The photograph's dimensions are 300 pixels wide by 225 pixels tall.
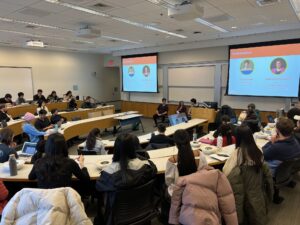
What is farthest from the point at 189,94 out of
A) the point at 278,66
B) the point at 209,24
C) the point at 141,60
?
the point at 209,24

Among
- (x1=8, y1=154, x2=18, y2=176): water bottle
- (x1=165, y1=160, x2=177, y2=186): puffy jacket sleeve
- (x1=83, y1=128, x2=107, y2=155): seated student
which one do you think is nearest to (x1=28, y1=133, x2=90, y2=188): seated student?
(x1=8, y1=154, x2=18, y2=176): water bottle

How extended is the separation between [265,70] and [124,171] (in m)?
6.57

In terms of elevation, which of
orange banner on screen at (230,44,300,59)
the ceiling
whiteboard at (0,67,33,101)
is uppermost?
the ceiling

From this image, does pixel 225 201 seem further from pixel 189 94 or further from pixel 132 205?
pixel 189 94

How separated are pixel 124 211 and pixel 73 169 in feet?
2.04

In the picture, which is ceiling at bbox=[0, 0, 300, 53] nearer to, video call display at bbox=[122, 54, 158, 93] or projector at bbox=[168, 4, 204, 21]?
projector at bbox=[168, 4, 204, 21]

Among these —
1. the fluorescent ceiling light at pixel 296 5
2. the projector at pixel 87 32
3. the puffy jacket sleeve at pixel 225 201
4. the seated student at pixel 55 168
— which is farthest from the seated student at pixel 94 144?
the fluorescent ceiling light at pixel 296 5

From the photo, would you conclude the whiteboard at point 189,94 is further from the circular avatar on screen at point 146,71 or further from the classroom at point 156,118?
the circular avatar on screen at point 146,71

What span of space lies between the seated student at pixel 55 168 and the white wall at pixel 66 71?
8.50m

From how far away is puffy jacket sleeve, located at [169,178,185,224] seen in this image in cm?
185

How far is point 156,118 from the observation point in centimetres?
842

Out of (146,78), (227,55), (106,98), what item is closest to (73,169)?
(227,55)

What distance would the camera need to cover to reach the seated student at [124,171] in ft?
6.38

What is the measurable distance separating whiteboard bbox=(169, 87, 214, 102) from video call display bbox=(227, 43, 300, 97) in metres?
0.86
